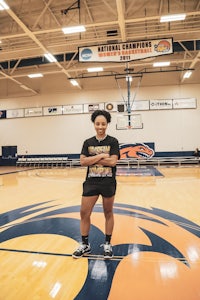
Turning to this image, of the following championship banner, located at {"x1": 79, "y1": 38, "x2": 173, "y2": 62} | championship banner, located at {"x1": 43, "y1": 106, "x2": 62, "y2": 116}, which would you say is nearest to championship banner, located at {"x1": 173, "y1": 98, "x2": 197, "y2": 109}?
championship banner, located at {"x1": 79, "y1": 38, "x2": 173, "y2": 62}

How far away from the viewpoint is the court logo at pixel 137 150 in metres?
14.1

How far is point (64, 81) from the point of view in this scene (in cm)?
1555

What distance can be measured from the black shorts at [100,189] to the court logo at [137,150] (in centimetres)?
1178

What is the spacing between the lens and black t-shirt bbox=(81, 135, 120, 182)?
2.27 m

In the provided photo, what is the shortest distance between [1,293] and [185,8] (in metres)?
11.1

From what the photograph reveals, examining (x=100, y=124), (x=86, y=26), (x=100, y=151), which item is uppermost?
(x=86, y=26)

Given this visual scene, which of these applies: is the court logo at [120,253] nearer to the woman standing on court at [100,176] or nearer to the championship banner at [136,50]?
the woman standing on court at [100,176]

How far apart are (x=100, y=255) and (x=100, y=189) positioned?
2.20ft

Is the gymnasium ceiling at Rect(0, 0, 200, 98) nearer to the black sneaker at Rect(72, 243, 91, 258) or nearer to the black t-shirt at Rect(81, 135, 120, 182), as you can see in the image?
the black t-shirt at Rect(81, 135, 120, 182)

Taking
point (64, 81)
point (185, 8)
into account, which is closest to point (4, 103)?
point (64, 81)

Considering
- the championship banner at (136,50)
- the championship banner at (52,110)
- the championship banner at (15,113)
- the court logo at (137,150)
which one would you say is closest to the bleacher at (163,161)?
the court logo at (137,150)

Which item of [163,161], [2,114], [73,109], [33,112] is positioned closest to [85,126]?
[73,109]

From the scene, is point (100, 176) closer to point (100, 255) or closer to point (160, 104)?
point (100, 255)

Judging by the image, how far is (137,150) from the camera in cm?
1426
